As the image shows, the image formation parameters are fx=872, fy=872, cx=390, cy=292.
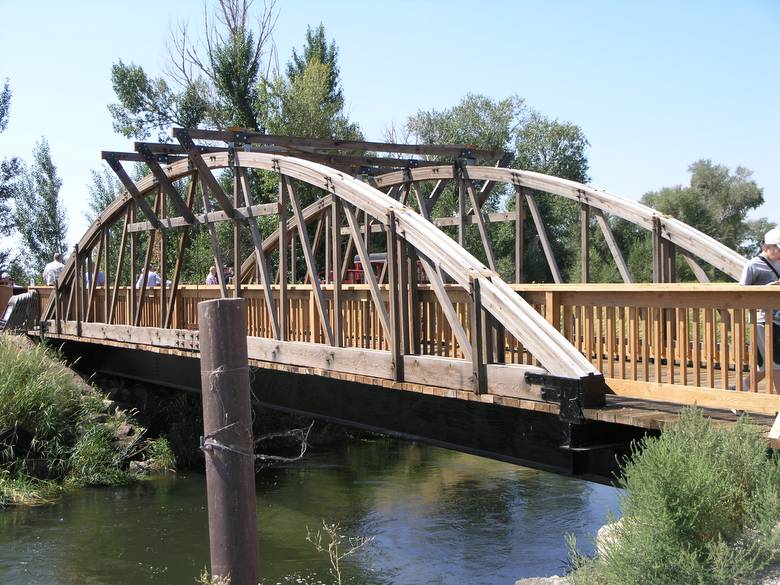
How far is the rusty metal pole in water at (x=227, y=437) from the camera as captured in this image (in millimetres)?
4848

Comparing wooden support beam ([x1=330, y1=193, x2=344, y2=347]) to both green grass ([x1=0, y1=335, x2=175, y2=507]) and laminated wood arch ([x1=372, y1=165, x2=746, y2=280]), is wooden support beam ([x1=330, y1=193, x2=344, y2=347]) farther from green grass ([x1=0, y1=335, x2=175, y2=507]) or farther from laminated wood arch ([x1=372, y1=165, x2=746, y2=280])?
green grass ([x1=0, y1=335, x2=175, y2=507])

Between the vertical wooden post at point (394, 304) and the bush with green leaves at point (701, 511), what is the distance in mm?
3748

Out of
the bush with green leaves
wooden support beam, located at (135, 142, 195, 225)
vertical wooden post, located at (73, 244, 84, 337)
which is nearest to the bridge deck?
the bush with green leaves

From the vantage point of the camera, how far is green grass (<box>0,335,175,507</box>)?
15.0 m

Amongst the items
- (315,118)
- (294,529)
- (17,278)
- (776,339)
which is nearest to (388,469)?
(294,529)

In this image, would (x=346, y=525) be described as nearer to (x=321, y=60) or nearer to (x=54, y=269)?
(x=54, y=269)

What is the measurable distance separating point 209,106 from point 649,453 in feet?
118

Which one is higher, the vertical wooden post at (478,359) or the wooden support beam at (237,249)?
the wooden support beam at (237,249)

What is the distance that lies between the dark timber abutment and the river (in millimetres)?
2022

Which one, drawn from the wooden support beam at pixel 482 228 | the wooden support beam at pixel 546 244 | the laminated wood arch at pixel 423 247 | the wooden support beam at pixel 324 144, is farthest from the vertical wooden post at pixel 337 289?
the wooden support beam at pixel 482 228

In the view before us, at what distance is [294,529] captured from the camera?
13.0m

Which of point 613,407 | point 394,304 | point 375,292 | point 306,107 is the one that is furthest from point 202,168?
point 306,107

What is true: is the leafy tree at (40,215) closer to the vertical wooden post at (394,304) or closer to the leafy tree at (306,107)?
the leafy tree at (306,107)

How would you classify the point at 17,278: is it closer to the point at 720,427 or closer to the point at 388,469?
the point at 388,469
